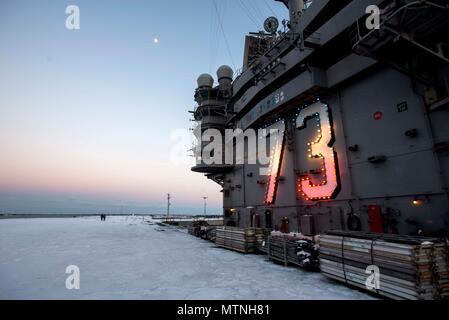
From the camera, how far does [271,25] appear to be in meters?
25.1

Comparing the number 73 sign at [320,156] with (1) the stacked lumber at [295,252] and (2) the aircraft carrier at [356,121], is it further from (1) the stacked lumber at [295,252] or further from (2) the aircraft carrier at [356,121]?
(1) the stacked lumber at [295,252]

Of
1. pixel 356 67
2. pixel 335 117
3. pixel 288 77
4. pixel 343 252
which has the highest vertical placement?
pixel 288 77

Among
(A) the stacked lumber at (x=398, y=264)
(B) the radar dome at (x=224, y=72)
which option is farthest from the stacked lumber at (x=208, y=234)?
(B) the radar dome at (x=224, y=72)

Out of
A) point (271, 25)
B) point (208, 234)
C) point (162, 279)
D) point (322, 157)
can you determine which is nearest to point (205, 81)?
point (271, 25)

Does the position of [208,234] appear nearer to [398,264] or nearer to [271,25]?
[398,264]

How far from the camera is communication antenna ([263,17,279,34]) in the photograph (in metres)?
25.0

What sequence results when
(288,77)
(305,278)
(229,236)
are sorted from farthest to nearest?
(288,77), (229,236), (305,278)

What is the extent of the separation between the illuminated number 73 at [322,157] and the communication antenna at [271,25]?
38.3 feet

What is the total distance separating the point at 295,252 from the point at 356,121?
8231 mm

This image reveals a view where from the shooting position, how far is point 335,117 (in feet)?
51.3

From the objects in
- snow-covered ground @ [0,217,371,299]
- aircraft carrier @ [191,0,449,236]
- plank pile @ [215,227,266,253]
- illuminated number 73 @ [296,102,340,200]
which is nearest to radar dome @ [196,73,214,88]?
aircraft carrier @ [191,0,449,236]
